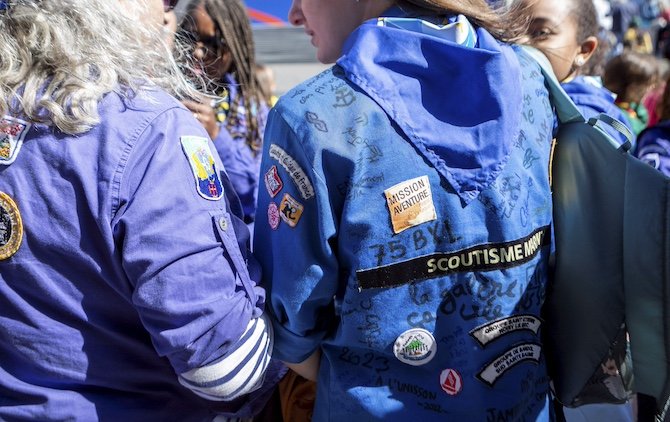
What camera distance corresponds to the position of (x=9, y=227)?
46.9 inches

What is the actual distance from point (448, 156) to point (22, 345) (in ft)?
2.84

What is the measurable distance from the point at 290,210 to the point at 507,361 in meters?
0.56

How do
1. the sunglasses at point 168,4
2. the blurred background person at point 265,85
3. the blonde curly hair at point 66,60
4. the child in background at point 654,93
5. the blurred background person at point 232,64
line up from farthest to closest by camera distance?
1. the child in background at point 654,93
2. the blurred background person at point 265,85
3. the blurred background person at point 232,64
4. the sunglasses at point 168,4
5. the blonde curly hair at point 66,60

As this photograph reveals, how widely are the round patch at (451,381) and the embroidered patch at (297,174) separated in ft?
1.51

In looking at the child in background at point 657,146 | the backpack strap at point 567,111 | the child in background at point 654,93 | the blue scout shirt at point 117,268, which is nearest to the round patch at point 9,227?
the blue scout shirt at point 117,268

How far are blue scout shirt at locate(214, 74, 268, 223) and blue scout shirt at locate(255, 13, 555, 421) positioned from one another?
132 centimetres

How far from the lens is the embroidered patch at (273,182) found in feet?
4.42

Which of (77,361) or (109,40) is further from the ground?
(109,40)

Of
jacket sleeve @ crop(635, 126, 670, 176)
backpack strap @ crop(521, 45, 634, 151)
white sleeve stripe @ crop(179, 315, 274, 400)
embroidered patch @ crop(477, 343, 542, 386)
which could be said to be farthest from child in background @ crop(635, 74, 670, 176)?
white sleeve stripe @ crop(179, 315, 274, 400)

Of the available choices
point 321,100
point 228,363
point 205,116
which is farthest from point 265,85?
point 228,363

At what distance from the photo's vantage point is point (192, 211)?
1231 mm

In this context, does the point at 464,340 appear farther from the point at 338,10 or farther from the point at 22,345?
the point at 22,345

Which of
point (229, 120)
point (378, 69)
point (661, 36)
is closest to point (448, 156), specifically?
point (378, 69)

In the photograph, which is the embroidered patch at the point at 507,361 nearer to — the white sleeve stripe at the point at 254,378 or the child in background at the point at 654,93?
the white sleeve stripe at the point at 254,378
